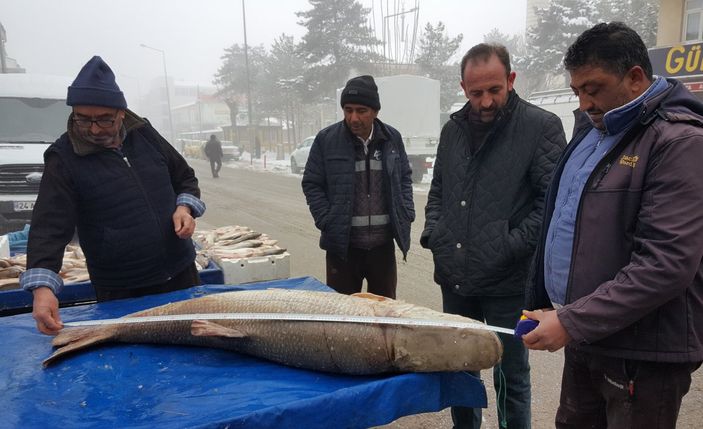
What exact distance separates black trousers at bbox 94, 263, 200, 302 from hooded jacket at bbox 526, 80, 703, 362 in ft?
7.77

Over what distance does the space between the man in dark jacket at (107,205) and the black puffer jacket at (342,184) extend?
3.06 feet

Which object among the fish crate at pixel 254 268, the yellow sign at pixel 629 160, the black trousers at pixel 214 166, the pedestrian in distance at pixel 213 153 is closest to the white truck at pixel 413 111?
the pedestrian in distance at pixel 213 153

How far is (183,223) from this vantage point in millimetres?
3004

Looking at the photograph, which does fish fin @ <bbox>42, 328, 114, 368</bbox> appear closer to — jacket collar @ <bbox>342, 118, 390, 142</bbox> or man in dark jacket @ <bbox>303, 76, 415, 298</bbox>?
man in dark jacket @ <bbox>303, 76, 415, 298</bbox>

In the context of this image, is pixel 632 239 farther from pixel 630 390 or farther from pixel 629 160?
pixel 630 390

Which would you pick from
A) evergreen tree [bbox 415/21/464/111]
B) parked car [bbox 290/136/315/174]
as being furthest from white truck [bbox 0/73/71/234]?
evergreen tree [bbox 415/21/464/111]

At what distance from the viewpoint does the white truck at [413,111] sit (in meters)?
17.3

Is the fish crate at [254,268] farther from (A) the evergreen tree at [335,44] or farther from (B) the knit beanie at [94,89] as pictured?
(A) the evergreen tree at [335,44]

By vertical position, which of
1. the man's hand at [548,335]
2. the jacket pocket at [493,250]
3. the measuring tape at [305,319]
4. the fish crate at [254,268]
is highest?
the jacket pocket at [493,250]

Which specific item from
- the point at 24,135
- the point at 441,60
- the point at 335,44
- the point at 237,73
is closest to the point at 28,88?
the point at 24,135

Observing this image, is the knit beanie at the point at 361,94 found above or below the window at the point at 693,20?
below

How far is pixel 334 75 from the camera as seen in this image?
30844 millimetres

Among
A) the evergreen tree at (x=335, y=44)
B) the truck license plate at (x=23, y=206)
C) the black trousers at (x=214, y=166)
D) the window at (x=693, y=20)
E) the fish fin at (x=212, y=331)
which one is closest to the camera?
the fish fin at (x=212, y=331)

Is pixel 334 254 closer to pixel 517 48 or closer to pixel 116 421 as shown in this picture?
pixel 116 421
